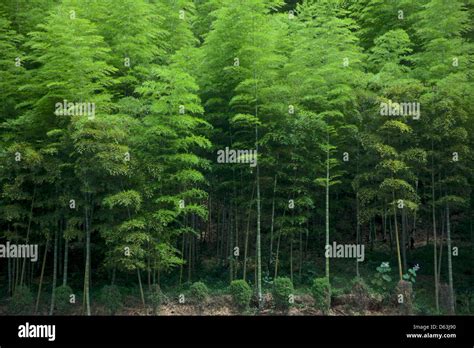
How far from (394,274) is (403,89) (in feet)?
17.8

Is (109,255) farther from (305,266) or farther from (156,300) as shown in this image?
(305,266)

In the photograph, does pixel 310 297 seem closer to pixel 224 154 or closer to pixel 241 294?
pixel 241 294

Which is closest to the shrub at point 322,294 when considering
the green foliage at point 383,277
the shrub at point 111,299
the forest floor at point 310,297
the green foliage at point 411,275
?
the forest floor at point 310,297

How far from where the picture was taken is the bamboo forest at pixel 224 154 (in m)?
14.5

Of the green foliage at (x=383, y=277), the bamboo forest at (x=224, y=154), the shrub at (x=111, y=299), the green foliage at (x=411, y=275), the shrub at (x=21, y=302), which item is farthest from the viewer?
the green foliage at (x=383, y=277)

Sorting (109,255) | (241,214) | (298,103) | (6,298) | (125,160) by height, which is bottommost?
(6,298)

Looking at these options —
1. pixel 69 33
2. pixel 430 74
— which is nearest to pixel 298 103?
pixel 430 74

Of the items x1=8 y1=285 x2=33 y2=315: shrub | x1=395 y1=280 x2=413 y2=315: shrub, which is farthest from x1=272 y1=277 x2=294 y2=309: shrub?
x1=8 y1=285 x2=33 y2=315: shrub

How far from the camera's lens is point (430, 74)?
16.3 metres

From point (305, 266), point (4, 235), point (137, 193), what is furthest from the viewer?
point (305, 266)

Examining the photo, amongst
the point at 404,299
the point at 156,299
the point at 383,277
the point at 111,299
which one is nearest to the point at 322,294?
the point at 404,299

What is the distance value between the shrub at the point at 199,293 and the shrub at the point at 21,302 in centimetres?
423

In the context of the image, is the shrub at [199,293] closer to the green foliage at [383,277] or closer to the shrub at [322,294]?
the shrub at [322,294]

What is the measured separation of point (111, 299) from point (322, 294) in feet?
17.9
